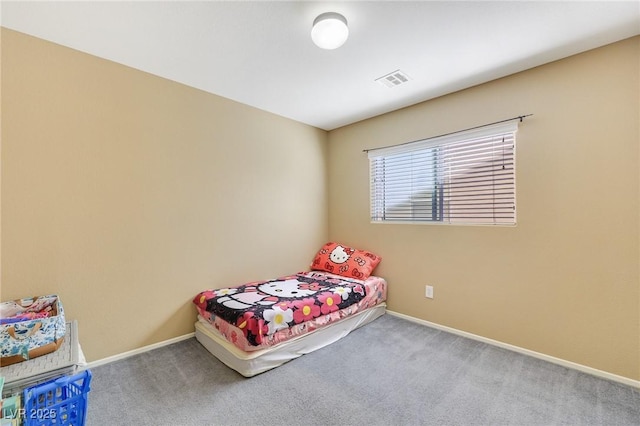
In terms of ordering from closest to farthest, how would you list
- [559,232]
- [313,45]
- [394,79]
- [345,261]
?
1. [313,45]
2. [559,232]
3. [394,79]
4. [345,261]

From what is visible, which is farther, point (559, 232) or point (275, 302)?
point (275, 302)

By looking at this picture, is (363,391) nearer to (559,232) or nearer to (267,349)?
(267,349)

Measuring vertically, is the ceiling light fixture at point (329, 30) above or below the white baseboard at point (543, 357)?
above

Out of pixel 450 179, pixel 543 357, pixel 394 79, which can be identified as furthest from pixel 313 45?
pixel 543 357

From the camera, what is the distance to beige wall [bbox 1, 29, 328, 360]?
1.92 m

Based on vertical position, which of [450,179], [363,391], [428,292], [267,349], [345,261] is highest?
[450,179]

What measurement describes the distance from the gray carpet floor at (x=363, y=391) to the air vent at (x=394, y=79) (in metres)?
2.45

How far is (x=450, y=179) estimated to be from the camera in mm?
2869

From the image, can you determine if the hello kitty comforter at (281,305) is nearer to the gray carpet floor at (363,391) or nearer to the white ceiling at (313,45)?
the gray carpet floor at (363,391)

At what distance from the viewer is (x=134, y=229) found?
235 centimetres

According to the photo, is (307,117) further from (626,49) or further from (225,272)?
(626,49)

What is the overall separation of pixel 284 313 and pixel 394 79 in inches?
90.5

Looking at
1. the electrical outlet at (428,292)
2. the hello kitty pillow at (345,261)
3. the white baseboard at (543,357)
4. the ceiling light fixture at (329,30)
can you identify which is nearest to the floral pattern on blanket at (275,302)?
the hello kitty pillow at (345,261)

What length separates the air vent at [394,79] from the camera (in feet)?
8.14
